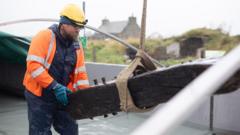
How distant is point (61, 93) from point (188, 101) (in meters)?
2.28

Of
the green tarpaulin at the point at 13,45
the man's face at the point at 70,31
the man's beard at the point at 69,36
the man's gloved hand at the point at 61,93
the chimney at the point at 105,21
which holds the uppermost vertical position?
the chimney at the point at 105,21

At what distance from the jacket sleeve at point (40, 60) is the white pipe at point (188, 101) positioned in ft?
7.58

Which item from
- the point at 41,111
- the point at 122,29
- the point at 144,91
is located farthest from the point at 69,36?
the point at 122,29

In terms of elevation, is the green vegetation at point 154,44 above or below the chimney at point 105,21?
below

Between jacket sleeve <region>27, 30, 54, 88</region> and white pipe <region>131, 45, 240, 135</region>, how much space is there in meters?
2.31

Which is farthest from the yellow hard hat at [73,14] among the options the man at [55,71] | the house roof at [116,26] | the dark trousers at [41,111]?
the house roof at [116,26]

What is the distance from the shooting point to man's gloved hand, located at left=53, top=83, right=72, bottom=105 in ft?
10.4

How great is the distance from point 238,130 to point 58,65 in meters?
3.22

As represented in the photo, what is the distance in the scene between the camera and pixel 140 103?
2.53 metres

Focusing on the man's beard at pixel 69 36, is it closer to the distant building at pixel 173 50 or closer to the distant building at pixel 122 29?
the distant building at pixel 173 50

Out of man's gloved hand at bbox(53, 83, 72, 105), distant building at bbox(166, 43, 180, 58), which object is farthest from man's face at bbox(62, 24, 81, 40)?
distant building at bbox(166, 43, 180, 58)

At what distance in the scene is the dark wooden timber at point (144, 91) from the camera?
2.08m

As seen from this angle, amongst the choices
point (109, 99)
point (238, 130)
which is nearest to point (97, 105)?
point (109, 99)

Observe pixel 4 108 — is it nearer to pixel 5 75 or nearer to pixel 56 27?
pixel 5 75
